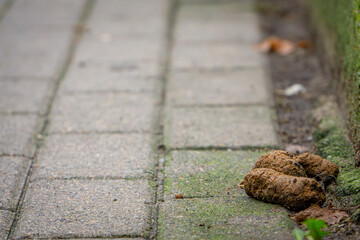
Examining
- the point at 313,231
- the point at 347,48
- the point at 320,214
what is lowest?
the point at 320,214

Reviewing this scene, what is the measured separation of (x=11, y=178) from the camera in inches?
88.4

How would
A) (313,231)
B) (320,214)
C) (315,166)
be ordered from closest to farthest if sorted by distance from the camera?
(313,231) < (320,214) < (315,166)

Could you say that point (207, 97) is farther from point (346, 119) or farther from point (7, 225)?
point (7, 225)

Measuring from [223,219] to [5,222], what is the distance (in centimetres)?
91

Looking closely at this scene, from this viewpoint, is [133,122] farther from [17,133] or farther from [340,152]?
[340,152]

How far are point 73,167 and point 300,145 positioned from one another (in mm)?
1211

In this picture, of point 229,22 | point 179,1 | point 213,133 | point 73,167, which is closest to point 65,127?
point 73,167

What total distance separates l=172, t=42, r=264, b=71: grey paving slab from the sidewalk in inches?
0.6

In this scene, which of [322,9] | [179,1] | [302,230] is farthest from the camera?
[179,1]

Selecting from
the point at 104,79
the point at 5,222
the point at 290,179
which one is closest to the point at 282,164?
the point at 290,179

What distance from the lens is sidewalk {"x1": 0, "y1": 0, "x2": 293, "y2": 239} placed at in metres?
1.92

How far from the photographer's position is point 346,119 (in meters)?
2.51

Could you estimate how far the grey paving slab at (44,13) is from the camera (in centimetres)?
428

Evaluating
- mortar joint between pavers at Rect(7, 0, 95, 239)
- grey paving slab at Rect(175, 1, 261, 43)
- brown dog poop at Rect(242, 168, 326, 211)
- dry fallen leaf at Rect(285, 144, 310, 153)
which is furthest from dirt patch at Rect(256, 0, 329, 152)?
mortar joint between pavers at Rect(7, 0, 95, 239)
